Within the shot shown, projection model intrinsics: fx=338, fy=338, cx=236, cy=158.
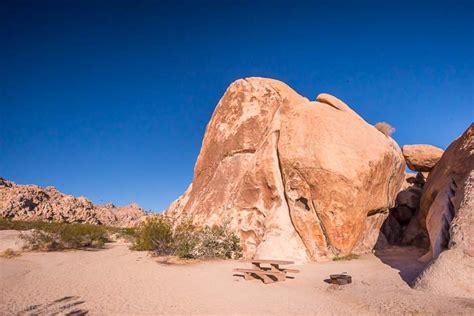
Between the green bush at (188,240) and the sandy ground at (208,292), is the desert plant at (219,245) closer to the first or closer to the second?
the green bush at (188,240)

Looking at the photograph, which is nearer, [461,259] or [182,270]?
[461,259]

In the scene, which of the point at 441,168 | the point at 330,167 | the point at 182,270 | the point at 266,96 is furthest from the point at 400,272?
the point at 266,96

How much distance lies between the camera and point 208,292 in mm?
8242

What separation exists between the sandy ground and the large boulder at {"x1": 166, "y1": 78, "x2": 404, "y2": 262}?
4.69 ft

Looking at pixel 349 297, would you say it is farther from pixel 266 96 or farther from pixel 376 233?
pixel 266 96

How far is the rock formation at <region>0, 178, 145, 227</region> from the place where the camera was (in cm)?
3809

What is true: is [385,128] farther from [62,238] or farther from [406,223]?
[62,238]

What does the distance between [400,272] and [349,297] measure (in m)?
3.08

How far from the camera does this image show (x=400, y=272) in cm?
953

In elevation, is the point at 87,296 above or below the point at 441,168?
below

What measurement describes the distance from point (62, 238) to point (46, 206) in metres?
24.6

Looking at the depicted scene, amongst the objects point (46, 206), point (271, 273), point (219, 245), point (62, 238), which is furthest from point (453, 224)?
point (46, 206)

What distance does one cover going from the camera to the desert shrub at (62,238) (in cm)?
1850

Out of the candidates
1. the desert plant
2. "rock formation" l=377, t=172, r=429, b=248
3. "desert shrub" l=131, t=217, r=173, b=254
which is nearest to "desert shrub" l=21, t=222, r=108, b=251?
"desert shrub" l=131, t=217, r=173, b=254
